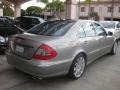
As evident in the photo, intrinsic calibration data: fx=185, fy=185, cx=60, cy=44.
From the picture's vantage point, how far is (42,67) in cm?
371

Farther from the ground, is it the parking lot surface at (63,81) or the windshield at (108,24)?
the windshield at (108,24)

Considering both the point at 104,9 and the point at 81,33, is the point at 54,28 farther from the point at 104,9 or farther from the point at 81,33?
the point at 104,9

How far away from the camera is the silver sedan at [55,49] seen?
149 inches

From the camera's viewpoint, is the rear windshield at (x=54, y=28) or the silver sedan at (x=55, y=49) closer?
the silver sedan at (x=55, y=49)

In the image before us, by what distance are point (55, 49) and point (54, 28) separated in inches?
34.7

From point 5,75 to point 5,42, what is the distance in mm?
1917

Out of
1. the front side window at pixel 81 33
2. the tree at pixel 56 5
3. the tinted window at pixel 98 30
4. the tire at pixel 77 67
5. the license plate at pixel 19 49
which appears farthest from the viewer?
the tree at pixel 56 5

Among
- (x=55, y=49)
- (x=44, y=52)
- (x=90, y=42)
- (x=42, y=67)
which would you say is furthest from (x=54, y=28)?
(x=42, y=67)

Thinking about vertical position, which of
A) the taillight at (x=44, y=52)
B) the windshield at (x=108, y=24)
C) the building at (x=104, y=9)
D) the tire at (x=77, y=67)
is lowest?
the tire at (x=77, y=67)

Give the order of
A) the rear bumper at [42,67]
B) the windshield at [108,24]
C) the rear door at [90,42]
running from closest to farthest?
the rear bumper at [42,67] < the rear door at [90,42] < the windshield at [108,24]

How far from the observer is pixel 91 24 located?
5336 mm

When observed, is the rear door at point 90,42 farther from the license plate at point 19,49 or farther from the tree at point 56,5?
the tree at point 56,5

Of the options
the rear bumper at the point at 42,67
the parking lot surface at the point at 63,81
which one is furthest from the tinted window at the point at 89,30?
the rear bumper at the point at 42,67

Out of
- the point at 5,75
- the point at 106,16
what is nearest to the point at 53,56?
the point at 5,75
